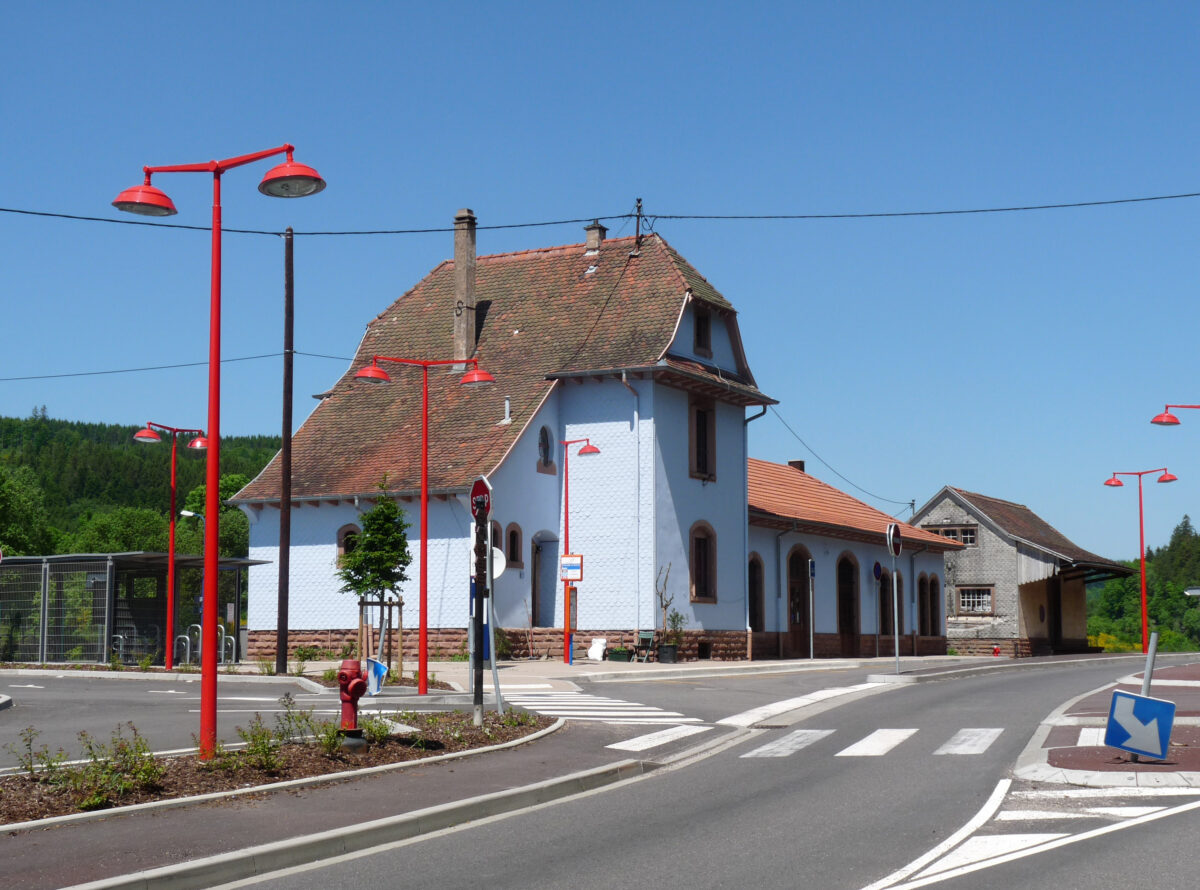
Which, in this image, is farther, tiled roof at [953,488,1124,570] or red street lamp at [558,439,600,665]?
tiled roof at [953,488,1124,570]

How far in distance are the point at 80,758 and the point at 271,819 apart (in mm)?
3559

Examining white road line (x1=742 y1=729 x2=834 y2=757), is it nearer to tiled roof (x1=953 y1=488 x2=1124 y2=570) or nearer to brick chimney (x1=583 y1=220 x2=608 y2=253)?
brick chimney (x1=583 y1=220 x2=608 y2=253)

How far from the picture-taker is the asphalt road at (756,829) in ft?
27.5

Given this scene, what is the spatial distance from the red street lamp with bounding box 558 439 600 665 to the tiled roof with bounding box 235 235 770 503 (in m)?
1.65

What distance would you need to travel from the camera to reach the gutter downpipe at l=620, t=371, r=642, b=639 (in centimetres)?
3594

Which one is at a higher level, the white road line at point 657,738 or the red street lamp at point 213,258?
the red street lamp at point 213,258

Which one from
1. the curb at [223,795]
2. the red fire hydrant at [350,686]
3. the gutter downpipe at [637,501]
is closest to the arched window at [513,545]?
the gutter downpipe at [637,501]

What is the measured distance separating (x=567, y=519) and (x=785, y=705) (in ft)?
52.0

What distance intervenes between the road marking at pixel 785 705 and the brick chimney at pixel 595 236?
65.6ft

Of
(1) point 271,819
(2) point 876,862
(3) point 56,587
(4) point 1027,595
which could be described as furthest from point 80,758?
(4) point 1027,595

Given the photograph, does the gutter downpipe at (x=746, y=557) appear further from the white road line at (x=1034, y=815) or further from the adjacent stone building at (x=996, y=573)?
the white road line at (x=1034, y=815)

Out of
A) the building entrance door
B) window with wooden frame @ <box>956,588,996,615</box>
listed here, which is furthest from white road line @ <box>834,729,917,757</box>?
window with wooden frame @ <box>956,588,996,615</box>

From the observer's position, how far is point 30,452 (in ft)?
A: 475

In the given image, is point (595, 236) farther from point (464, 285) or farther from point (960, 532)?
point (960, 532)
